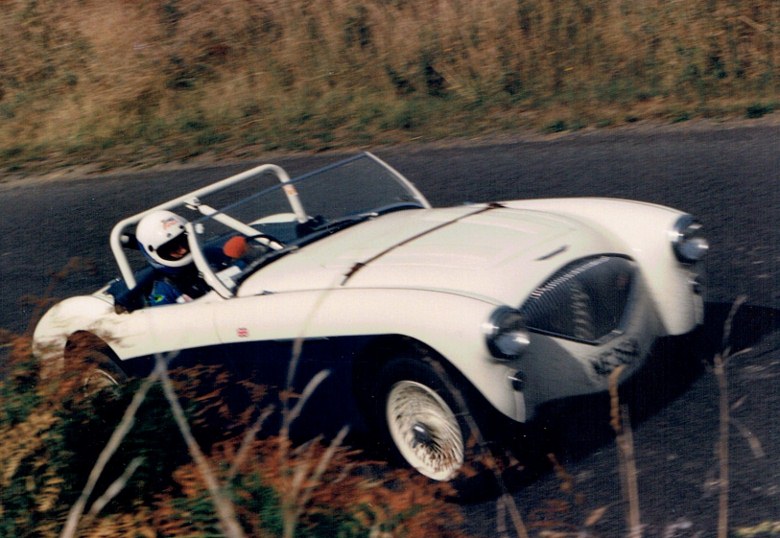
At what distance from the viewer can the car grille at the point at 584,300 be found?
15.1 ft

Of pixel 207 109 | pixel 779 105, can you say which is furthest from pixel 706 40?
pixel 207 109

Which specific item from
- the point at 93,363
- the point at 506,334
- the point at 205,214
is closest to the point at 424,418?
the point at 506,334

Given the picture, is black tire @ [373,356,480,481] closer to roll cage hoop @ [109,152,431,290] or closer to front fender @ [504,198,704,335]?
front fender @ [504,198,704,335]

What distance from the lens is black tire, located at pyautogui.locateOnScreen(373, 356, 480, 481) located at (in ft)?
14.1

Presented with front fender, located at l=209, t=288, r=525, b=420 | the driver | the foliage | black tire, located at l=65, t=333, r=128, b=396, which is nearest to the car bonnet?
front fender, located at l=209, t=288, r=525, b=420

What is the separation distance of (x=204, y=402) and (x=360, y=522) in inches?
70.9

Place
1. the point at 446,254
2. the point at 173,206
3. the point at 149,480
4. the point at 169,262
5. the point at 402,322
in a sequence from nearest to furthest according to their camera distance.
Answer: the point at 149,480 < the point at 402,322 < the point at 446,254 < the point at 169,262 < the point at 173,206

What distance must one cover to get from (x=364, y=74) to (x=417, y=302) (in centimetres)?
987

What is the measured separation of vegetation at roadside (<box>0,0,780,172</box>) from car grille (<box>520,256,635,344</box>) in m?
6.62

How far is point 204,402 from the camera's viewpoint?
16.7 feet

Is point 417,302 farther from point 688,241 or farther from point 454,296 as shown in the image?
point 688,241

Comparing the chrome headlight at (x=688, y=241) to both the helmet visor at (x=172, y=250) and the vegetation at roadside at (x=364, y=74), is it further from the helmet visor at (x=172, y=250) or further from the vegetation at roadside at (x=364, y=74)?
the vegetation at roadside at (x=364, y=74)

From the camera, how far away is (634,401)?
504cm

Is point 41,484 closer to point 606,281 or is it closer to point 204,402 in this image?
point 204,402
